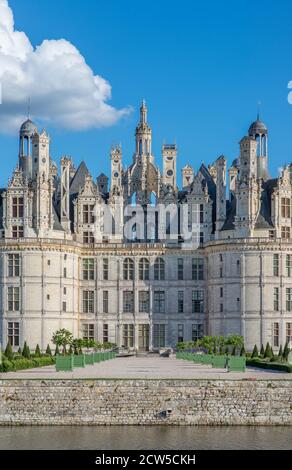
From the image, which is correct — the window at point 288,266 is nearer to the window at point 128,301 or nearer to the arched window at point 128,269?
the arched window at point 128,269

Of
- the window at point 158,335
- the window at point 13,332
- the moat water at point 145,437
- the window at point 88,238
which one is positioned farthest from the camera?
the window at point 88,238

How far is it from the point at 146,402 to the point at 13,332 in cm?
4746

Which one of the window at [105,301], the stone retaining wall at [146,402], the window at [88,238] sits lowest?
the stone retaining wall at [146,402]

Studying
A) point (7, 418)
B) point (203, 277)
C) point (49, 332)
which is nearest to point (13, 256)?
point (49, 332)

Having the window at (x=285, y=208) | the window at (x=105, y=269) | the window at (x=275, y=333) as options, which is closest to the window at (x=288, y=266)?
the window at (x=285, y=208)

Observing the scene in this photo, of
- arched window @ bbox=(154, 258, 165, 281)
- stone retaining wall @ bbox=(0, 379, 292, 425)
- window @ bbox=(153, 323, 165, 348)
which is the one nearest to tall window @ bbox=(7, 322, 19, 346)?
window @ bbox=(153, 323, 165, 348)

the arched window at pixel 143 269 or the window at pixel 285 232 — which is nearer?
the window at pixel 285 232

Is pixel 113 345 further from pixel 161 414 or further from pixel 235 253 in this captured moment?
pixel 161 414

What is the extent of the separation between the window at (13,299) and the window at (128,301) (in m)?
10.8

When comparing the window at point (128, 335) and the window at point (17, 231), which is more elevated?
the window at point (17, 231)

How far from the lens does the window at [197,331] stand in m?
110

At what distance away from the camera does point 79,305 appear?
10981 centimetres

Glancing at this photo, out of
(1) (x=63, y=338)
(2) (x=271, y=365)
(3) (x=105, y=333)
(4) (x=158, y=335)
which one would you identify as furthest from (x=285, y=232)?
(2) (x=271, y=365)

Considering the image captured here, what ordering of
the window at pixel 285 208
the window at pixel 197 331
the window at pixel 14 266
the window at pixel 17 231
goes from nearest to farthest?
the window at pixel 14 266, the window at pixel 17 231, the window at pixel 285 208, the window at pixel 197 331
